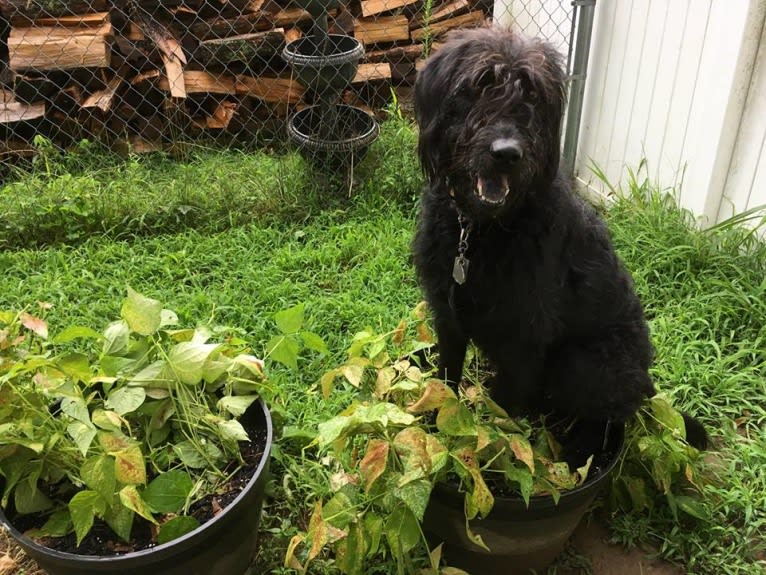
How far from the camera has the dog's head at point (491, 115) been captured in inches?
69.5

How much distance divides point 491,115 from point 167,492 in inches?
55.0

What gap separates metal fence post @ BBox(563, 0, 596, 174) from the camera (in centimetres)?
391

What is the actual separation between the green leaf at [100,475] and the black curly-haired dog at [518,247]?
1.10 metres

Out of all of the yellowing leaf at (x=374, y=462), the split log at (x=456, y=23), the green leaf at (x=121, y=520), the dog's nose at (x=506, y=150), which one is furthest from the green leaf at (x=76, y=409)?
the split log at (x=456, y=23)

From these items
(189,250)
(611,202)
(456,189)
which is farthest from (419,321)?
(611,202)

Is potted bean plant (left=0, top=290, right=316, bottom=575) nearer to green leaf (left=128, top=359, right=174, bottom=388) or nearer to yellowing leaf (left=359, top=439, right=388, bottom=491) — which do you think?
green leaf (left=128, top=359, right=174, bottom=388)

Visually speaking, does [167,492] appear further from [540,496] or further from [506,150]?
[506,150]

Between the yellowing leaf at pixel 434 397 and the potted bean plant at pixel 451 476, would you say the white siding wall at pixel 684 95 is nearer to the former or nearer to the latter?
the potted bean plant at pixel 451 476

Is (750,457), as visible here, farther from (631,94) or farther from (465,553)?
(631,94)

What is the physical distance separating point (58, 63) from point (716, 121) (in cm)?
413

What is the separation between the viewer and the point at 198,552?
184 centimetres

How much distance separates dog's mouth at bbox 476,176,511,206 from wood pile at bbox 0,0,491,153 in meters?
2.93

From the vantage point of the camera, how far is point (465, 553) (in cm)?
208

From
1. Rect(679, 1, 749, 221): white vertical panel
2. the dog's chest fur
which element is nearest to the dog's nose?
the dog's chest fur
